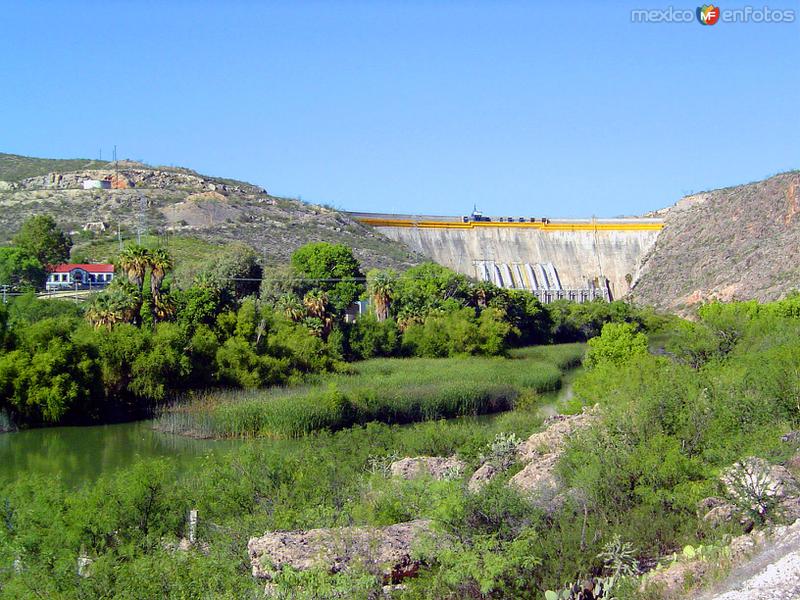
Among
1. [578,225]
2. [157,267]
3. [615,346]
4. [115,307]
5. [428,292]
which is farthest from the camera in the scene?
[578,225]

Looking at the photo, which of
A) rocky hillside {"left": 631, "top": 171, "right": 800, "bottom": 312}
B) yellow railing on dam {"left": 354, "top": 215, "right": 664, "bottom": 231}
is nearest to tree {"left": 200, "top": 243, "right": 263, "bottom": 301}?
rocky hillside {"left": 631, "top": 171, "right": 800, "bottom": 312}

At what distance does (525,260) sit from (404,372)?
6443 cm

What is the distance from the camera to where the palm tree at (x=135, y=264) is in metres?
50.2

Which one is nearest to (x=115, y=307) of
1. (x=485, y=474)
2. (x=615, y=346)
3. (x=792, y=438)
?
(x=615, y=346)

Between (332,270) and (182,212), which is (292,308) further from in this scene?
(182,212)

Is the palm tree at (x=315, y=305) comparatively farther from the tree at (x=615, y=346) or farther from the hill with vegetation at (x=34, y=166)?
the hill with vegetation at (x=34, y=166)

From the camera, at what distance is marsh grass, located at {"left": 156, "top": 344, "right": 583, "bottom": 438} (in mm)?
37719

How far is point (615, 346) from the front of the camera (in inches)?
1794

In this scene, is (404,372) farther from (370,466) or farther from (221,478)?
(221,478)

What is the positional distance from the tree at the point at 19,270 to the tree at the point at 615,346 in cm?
4084

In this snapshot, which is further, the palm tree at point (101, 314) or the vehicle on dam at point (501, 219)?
the vehicle on dam at point (501, 219)

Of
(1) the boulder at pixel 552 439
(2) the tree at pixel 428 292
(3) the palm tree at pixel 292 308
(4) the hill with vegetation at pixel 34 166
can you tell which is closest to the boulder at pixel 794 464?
(1) the boulder at pixel 552 439

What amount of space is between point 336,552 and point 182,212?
85616 mm

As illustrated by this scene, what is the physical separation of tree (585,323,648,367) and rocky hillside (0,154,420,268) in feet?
143
